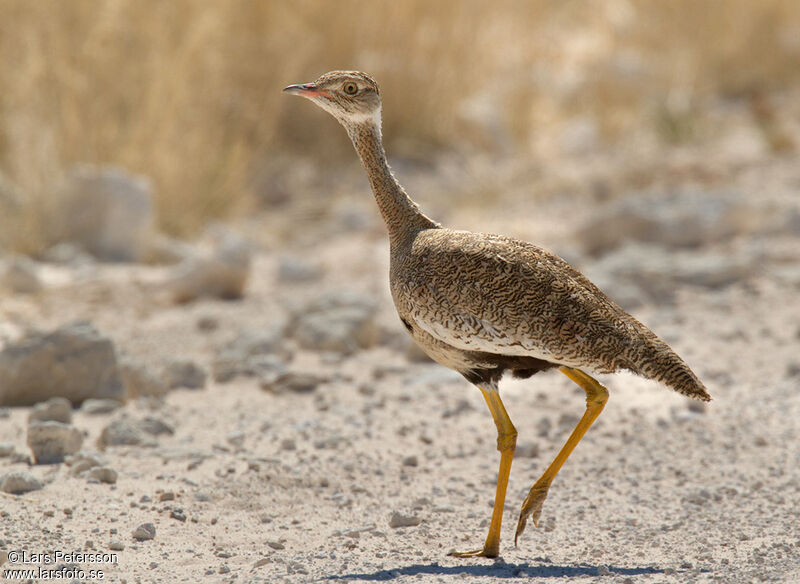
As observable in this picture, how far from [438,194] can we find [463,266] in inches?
225

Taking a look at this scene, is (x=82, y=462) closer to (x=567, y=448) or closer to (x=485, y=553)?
(x=485, y=553)

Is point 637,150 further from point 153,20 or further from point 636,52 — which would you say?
point 153,20

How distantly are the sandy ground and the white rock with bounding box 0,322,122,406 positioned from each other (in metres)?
0.18

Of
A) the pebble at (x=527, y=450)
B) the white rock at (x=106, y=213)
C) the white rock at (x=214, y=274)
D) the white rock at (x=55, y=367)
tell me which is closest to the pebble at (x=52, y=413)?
the white rock at (x=55, y=367)

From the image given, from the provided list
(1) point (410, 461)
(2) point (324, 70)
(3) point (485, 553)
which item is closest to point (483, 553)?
(3) point (485, 553)

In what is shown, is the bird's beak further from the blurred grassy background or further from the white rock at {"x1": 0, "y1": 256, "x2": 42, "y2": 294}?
the blurred grassy background

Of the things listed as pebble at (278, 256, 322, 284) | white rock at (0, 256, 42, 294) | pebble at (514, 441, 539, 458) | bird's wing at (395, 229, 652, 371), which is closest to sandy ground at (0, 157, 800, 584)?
pebble at (514, 441, 539, 458)

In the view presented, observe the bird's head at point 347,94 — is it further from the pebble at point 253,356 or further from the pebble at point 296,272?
the pebble at point 296,272

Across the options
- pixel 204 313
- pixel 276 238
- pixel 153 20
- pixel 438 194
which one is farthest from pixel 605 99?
pixel 204 313

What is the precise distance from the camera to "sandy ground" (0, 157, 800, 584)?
3326mm

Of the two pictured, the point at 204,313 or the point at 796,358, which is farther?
A: the point at 204,313

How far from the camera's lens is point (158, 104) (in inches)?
301

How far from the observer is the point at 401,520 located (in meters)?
3.65

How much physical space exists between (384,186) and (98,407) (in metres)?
1.82
